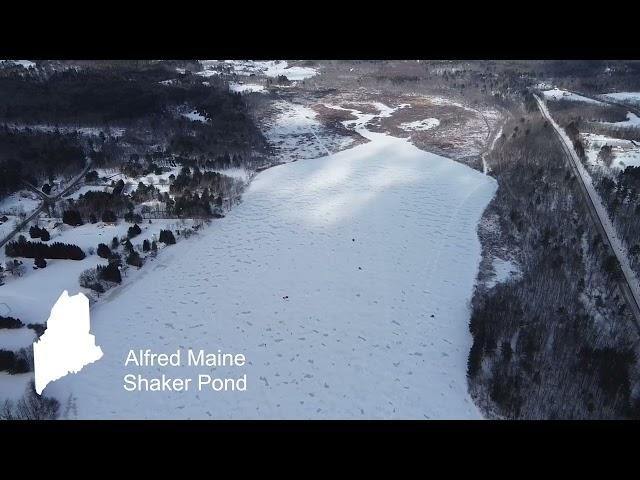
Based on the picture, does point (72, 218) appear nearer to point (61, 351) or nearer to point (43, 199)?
point (43, 199)

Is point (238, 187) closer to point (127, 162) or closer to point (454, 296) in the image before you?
point (127, 162)

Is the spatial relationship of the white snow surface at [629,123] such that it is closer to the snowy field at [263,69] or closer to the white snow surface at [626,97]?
the white snow surface at [626,97]

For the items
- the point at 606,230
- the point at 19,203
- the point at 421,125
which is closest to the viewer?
the point at 606,230

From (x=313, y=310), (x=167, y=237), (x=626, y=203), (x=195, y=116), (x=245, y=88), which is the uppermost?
(x=245, y=88)

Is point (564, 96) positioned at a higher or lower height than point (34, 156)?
higher

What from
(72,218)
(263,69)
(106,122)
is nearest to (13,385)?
(72,218)

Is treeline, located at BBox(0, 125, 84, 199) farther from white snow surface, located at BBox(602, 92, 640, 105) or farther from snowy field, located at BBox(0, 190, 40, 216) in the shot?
white snow surface, located at BBox(602, 92, 640, 105)
